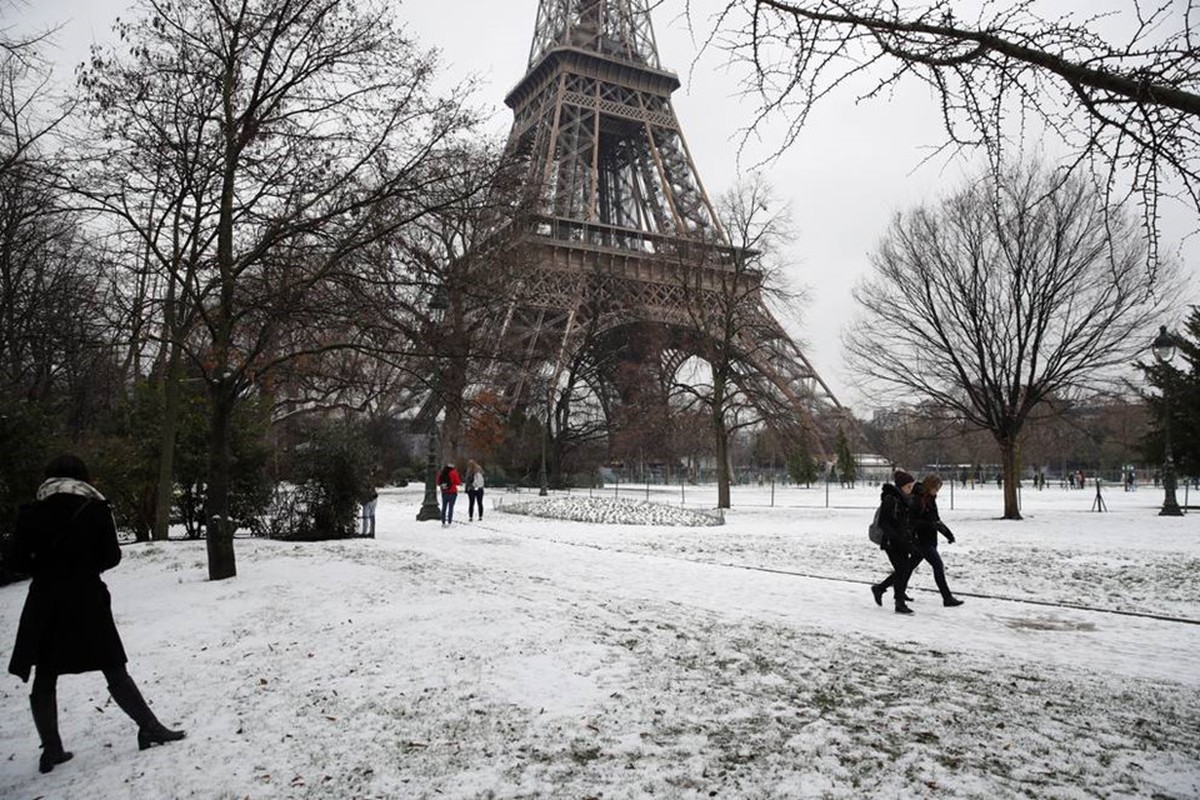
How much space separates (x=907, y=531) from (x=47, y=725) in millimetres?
7430

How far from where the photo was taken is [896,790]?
3.50 meters

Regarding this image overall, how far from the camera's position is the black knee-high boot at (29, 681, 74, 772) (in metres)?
3.96

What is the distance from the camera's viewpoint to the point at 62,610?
3988 millimetres

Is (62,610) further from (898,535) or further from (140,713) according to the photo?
(898,535)

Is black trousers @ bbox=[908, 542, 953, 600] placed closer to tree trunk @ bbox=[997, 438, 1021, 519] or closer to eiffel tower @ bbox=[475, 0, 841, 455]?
tree trunk @ bbox=[997, 438, 1021, 519]

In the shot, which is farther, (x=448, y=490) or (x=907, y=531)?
(x=448, y=490)

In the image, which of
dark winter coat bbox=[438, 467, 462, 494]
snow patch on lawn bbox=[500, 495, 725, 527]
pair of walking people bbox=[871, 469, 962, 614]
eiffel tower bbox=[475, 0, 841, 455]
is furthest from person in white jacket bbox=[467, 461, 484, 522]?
pair of walking people bbox=[871, 469, 962, 614]

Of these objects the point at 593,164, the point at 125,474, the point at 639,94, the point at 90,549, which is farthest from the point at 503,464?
the point at 90,549

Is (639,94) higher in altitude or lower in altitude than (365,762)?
higher

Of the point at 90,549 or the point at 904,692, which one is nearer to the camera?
the point at 90,549

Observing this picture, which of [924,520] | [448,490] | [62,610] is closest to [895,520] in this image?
[924,520]

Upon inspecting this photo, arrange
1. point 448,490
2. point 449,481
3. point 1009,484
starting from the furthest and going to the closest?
point 1009,484
point 449,481
point 448,490

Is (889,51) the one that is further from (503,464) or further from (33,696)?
(503,464)

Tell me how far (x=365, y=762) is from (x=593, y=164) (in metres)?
34.4
